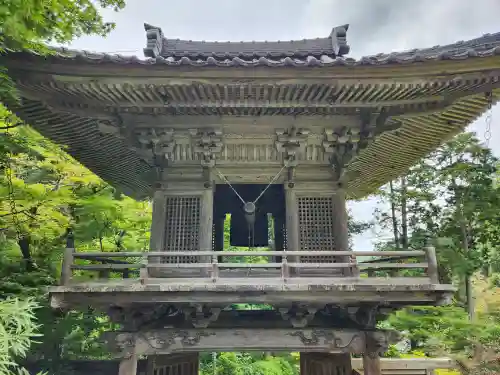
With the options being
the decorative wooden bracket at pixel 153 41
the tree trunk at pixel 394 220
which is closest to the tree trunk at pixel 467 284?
the tree trunk at pixel 394 220

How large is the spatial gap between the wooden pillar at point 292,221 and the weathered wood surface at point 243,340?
129 centimetres

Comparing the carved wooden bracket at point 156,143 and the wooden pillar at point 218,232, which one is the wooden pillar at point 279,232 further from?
the carved wooden bracket at point 156,143

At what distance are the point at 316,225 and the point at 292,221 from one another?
44 centimetres

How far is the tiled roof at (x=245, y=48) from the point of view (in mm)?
8289

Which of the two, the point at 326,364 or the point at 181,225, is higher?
the point at 181,225

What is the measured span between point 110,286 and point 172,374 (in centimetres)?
344

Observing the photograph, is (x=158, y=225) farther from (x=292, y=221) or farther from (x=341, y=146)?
(x=341, y=146)

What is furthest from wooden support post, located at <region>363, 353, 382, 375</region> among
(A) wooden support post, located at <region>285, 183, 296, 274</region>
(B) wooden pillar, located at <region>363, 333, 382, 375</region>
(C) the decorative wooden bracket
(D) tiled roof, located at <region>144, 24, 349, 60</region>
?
(C) the decorative wooden bracket

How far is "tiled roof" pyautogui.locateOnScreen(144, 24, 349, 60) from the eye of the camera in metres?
8.29

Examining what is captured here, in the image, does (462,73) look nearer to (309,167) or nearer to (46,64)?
(309,167)

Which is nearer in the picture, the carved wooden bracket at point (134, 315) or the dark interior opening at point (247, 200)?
the carved wooden bracket at point (134, 315)

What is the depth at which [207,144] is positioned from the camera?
6055 millimetres

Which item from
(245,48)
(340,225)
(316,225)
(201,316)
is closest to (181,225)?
(201,316)

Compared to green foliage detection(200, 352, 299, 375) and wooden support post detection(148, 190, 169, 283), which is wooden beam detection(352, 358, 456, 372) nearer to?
wooden support post detection(148, 190, 169, 283)
